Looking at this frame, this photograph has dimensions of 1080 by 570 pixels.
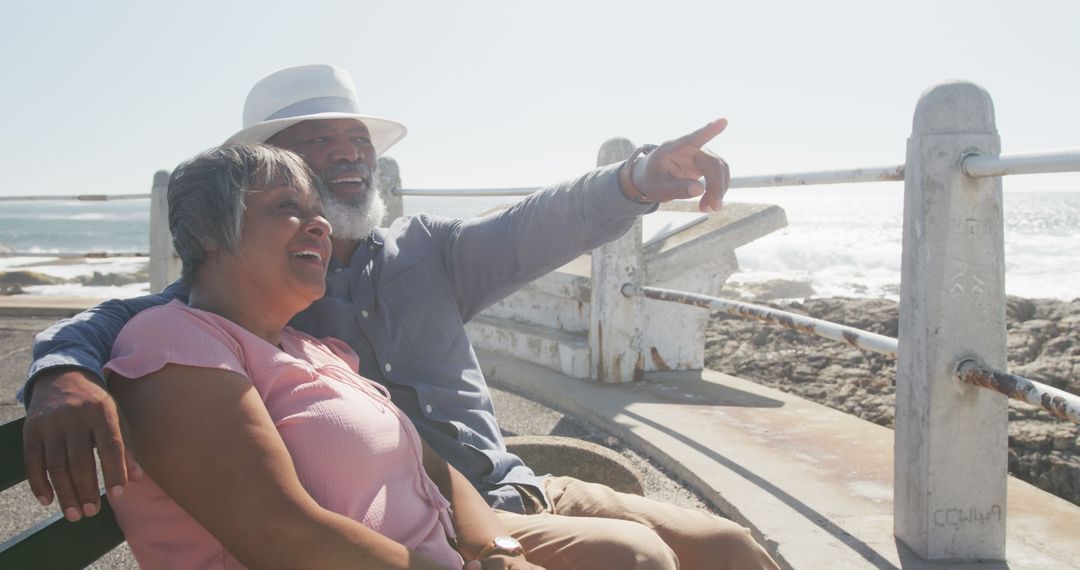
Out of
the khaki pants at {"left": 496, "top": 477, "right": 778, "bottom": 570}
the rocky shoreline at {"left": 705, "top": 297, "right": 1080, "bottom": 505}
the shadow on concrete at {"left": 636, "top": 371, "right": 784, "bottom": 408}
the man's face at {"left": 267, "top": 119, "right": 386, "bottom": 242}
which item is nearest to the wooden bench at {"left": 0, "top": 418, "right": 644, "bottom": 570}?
the khaki pants at {"left": 496, "top": 477, "right": 778, "bottom": 570}

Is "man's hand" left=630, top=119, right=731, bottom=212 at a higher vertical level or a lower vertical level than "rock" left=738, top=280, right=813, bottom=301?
higher

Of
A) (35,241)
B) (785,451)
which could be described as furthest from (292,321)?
(35,241)

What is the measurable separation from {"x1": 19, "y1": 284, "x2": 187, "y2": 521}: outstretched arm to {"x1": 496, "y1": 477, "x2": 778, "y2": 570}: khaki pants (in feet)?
2.68

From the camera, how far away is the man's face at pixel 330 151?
2.38 metres

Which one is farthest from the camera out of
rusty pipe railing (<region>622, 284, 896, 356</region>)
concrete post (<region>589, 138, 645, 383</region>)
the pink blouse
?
concrete post (<region>589, 138, 645, 383</region>)

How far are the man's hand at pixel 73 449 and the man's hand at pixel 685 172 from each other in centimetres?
135

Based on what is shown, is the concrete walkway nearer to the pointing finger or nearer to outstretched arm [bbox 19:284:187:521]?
the pointing finger

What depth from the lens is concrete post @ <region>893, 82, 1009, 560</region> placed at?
2.07m

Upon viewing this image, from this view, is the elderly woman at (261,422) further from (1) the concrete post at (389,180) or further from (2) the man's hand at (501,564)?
(1) the concrete post at (389,180)

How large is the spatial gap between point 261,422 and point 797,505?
1858 mm

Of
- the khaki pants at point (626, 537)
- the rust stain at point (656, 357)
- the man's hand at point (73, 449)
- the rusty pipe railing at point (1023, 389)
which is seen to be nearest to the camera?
the man's hand at point (73, 449)

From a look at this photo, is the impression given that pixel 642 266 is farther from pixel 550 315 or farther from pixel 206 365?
pixel 206 365

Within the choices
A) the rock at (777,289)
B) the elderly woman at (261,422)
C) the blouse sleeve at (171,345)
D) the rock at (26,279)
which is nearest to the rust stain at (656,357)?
the elderly woman at (261,422)

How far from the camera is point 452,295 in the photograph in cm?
235
